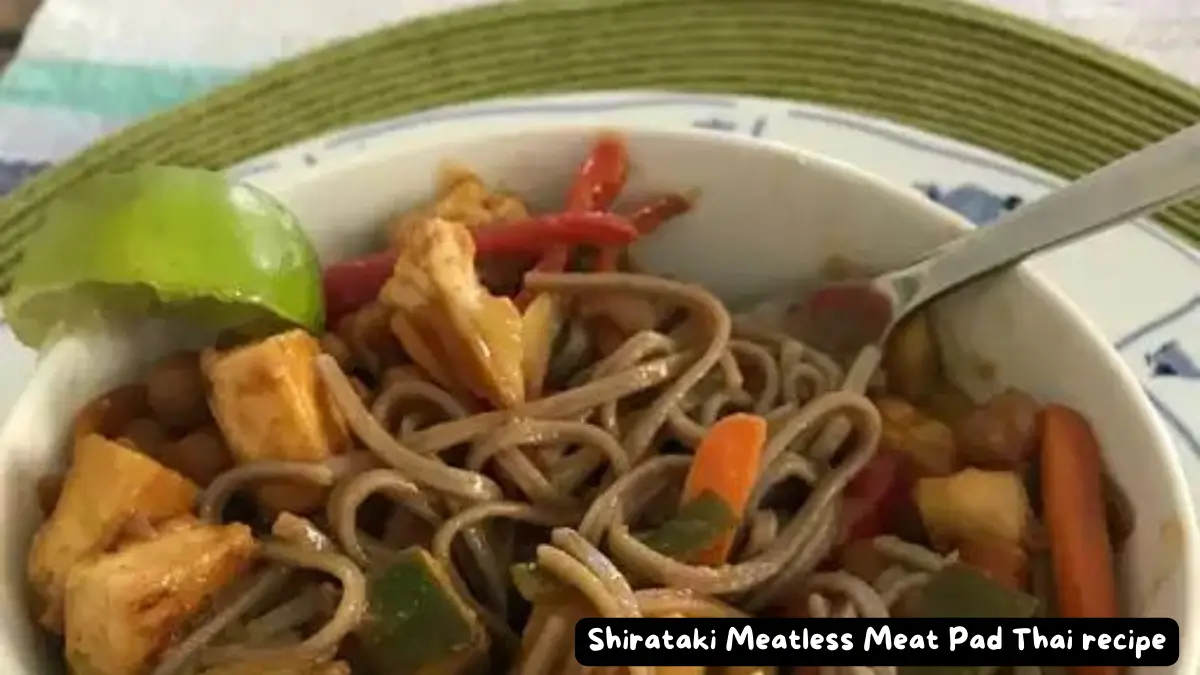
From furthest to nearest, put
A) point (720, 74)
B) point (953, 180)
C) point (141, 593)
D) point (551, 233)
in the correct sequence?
point (720, 74) < point (953, 180) < point (551, 233) < point (141, 593)

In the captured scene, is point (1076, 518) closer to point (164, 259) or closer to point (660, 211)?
point (660, 211)

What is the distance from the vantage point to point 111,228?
115cm

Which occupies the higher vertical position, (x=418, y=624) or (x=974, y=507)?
(x=974, y=507)

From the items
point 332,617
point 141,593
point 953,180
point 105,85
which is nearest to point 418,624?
point 332,617

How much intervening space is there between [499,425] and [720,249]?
286 mm

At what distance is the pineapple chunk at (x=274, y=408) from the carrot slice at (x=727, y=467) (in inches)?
10.3

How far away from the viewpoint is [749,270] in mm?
1363

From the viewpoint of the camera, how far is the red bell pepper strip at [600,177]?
1.30m

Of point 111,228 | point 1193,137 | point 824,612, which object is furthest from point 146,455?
point 1193,137

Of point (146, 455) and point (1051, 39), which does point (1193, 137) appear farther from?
point (146, 455)

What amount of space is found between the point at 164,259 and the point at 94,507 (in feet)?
0.57

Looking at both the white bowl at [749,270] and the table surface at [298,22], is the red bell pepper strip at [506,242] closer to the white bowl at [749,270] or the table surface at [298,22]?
the white bowl at [749,270]

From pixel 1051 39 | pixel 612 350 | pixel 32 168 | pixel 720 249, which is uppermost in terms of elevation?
pixel 1051 39

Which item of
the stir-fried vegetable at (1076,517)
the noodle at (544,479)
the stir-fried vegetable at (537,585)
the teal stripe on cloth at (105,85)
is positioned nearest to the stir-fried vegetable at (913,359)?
the noodle at (544,479)
